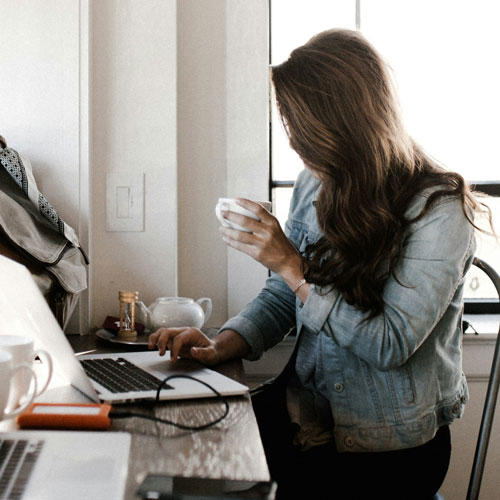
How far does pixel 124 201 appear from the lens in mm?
1838

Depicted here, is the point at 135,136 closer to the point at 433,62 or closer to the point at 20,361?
the point at 433,62

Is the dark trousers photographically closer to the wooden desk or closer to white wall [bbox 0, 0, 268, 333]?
the wooden desk

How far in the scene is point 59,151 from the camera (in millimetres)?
1783

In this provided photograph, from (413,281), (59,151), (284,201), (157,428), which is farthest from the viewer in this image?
(284,201)

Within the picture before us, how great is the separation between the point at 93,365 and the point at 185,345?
18 centimetres

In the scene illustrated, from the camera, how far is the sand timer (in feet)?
5.10

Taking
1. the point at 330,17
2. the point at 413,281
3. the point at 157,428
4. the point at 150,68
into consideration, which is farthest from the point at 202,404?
the point at 330,17

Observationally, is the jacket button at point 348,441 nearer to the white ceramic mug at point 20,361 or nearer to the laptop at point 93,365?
the laptop at point 93,365

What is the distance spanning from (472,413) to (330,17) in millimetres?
1326

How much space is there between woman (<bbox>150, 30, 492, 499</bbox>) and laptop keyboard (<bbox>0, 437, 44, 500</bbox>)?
531 mm

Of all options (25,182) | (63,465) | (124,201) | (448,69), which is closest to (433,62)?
(448,69)

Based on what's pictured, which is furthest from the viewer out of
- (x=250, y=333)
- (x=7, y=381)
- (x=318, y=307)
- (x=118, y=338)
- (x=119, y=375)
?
(x=118, y=338)

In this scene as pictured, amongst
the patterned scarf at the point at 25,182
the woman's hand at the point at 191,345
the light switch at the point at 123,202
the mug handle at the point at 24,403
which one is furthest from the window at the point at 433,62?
the mug handle at the point at 24,403

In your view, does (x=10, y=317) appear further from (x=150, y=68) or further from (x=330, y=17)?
(x=330, y=17)
